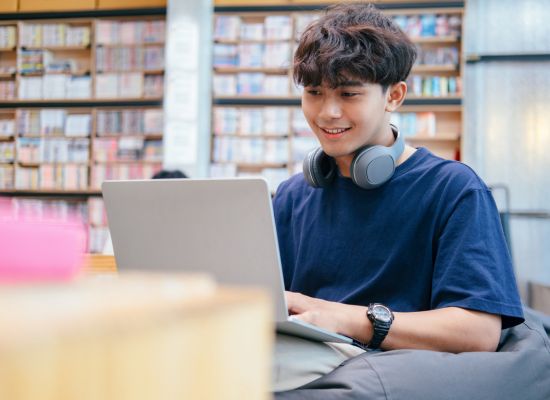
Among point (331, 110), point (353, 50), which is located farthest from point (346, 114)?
point (353, 50)

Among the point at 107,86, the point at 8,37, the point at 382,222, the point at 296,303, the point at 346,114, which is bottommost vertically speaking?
the point at 296,303

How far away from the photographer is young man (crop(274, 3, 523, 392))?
1273 mm

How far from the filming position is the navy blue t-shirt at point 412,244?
4.30 ft

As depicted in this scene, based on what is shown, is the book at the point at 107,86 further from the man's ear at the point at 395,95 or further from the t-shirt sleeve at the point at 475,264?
the t-shirt sleeve at the point at 475,264

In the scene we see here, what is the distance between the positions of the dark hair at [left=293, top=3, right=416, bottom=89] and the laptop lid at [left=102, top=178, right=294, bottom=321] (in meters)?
0.48

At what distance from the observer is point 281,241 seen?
175 centimetres

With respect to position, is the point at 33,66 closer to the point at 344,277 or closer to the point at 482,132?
the point at 482,132

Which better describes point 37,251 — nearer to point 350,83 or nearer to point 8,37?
point 350,83

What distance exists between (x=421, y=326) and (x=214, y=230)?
432 millimetres

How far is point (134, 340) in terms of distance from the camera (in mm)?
293

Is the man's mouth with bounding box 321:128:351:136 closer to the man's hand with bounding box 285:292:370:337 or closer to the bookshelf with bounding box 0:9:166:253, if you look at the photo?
the man's hand with bounding box 285:292:370:337

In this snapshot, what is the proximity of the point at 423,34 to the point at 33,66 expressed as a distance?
11.6 feet

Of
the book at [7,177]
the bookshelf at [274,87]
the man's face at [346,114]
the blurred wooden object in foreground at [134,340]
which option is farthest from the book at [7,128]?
the blurred wooden object in foreground at [134,340]

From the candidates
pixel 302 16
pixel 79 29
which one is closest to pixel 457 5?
pixel 302 16
